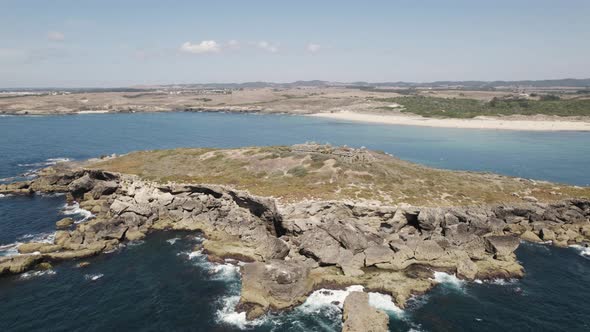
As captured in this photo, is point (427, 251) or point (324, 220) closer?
point (427, 251)

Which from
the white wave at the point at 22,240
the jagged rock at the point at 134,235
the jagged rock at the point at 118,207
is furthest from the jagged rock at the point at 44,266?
the jagged rock at the point at 118,207

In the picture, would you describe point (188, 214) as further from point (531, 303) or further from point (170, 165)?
point (531, 303)

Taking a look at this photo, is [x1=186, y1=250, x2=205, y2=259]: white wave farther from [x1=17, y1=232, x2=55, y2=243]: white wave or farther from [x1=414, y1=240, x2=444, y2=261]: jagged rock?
[x1=414, y1=240, x2=444, y2=261]: jagged rock

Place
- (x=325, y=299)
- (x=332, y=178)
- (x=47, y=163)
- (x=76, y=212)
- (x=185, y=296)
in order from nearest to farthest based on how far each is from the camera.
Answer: (x=325, y=299) → (x=185, y=296) → (x=332, y=178) → (x=76, y=212) → (x=47, y=163)

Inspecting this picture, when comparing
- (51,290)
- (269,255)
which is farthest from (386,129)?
(51,290)

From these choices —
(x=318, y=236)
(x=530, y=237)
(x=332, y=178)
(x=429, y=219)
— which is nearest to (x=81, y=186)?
(x=332, y=178)

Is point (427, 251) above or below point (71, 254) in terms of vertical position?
above

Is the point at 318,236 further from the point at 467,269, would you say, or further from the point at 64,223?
the point at 64,223
